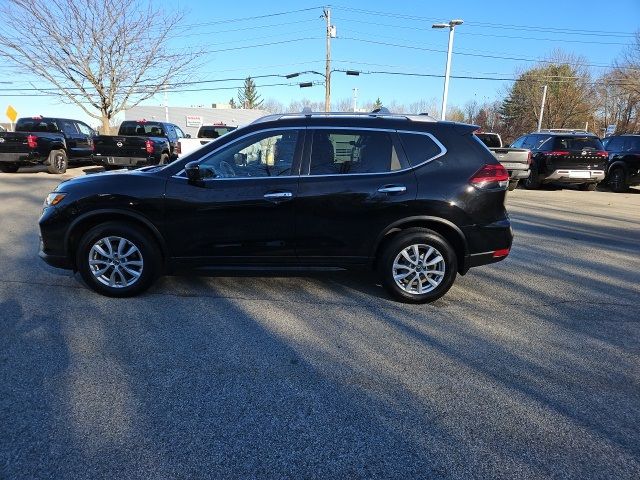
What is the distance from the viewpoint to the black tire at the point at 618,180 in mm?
15188

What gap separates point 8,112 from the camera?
27.7 meters

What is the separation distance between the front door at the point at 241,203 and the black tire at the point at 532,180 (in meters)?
12.9

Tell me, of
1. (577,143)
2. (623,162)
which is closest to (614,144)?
(623,162)

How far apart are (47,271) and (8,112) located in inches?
1107

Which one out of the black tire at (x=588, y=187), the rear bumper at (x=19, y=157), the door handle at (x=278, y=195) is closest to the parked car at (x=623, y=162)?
the black tire at (x=588, y=187)

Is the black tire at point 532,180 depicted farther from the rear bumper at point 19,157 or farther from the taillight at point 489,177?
the rear bumper at point 19,157

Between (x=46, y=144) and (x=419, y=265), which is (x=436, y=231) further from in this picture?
(x=46, y=144)

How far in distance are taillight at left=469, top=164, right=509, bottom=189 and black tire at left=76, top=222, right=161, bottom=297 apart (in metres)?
Answer: 3.17

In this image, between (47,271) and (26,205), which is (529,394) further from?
(26,205)

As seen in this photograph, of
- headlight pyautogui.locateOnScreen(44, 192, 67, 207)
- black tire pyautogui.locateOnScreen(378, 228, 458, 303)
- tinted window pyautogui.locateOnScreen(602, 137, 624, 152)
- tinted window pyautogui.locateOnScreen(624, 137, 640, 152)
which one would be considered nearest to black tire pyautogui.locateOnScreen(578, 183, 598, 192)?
tinted window pyautogui.locateOnScreen(602, 137, 624, 152)

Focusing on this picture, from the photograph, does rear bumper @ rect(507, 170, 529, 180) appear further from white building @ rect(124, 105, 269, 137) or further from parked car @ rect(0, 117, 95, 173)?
white building @ rect(124, 105, 269, 137)

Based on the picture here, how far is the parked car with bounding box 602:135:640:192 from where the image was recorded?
14836mm

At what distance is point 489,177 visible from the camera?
454 centimetres

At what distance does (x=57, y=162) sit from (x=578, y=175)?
17.4m
